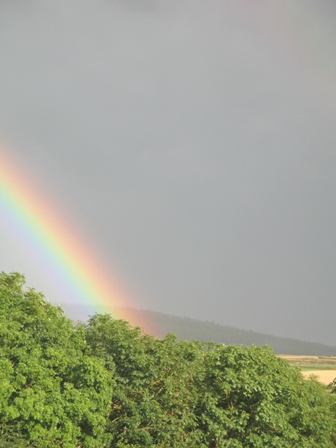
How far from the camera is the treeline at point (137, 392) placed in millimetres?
33094

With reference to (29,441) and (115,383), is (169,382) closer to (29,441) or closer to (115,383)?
(115,383)

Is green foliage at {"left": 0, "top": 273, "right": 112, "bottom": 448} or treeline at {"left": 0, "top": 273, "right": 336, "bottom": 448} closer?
green foliage at {"left": 0, "top": 273, "right": 112, "bottom": 448}

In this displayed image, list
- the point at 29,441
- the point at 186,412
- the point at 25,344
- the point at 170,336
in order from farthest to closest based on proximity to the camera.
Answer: the point at 170,336 → the point at 186,412 → the point at 25,344 → the point at 29,441

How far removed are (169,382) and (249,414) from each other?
6.05m

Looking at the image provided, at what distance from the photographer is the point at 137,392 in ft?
128

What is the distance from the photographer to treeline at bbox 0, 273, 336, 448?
3309 cm

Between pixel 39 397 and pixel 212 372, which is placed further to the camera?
pixel 212 372

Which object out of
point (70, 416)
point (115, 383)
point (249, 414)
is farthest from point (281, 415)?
point (70, 416)

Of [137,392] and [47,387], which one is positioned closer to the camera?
[47,387]

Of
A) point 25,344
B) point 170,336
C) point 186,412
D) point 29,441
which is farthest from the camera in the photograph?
point 170,336

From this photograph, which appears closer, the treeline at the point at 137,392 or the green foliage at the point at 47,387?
the green foliage at the point at 47,387

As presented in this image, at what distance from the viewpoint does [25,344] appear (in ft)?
120

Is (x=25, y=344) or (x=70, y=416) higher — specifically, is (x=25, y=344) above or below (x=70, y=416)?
above

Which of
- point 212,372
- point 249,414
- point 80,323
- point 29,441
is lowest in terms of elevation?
point 29,441
